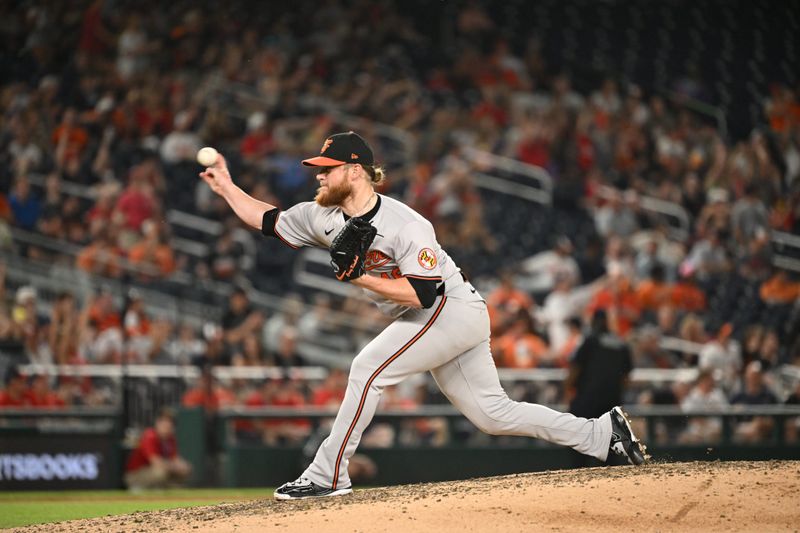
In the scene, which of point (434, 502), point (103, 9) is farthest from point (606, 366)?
point (103, 9)

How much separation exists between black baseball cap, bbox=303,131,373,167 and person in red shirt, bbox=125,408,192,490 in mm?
5502

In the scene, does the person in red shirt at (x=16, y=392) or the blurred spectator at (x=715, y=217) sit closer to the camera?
the person in red shirt at (x=16, y=392)

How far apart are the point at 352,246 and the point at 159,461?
5819 mm

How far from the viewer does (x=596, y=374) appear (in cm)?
812

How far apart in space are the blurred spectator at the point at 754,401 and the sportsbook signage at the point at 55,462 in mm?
5610

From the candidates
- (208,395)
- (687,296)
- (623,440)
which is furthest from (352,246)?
(687,296)

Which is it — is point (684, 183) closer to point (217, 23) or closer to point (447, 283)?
point (217, 23)

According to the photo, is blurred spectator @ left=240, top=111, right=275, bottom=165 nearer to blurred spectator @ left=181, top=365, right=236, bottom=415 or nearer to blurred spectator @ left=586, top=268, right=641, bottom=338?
blurred spectator @ left=181, top=365, right=236, bottom=415

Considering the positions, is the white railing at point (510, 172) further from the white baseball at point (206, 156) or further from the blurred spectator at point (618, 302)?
the white baseball at point (206, 156)

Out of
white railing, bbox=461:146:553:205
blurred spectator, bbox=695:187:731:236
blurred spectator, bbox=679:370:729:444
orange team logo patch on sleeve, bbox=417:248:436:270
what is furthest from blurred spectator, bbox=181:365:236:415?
blurred spectator, bbox=695:187:731:236

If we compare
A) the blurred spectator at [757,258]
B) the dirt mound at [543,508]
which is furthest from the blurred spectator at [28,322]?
the blurred spectator at [757,258]

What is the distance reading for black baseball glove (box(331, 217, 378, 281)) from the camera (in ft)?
16.0

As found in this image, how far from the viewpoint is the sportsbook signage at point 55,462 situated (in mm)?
10109

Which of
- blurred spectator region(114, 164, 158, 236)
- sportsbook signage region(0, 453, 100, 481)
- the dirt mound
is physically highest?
blurred spectator region(114, 164, 158, 236)
